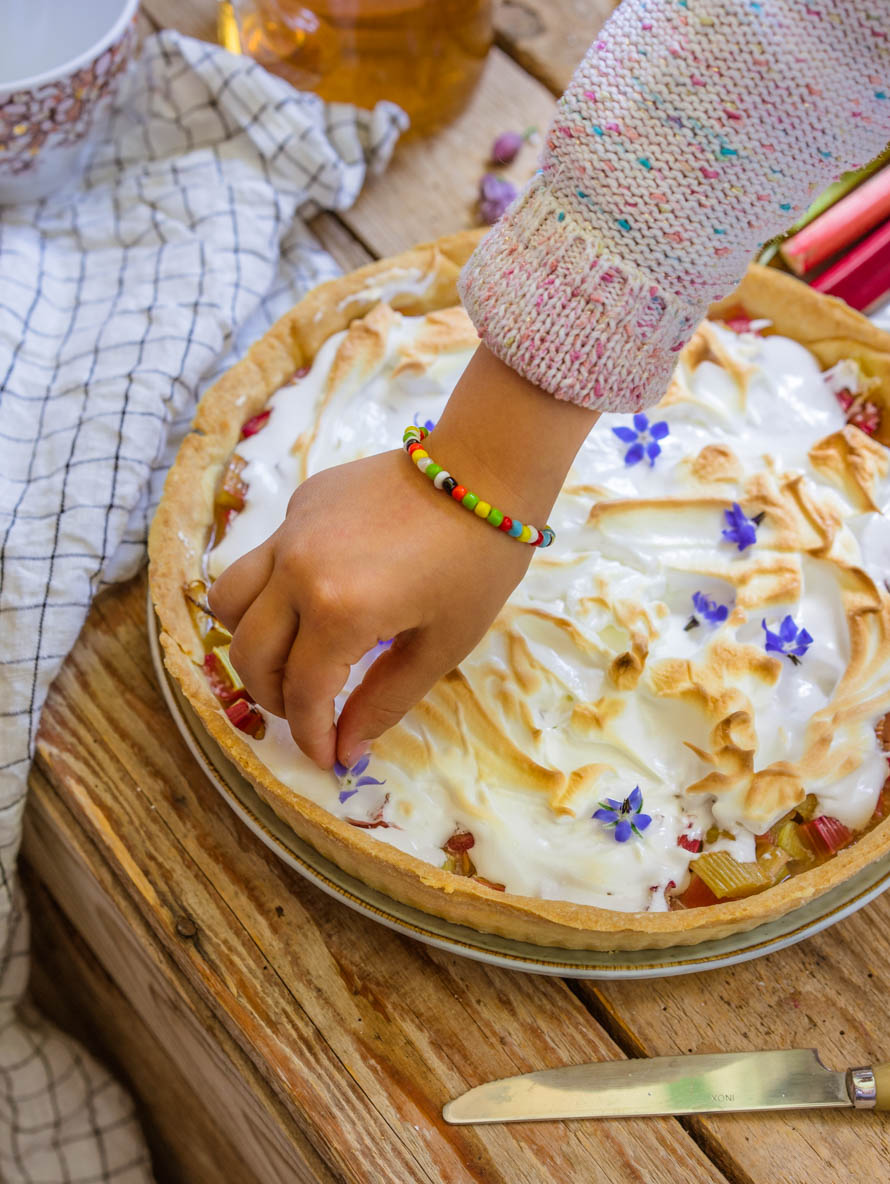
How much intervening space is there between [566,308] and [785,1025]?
1062mm

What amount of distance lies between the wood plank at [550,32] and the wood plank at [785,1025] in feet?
6.50

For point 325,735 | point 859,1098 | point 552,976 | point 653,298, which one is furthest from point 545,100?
point 859,1098

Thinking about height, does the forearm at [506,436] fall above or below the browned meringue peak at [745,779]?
above

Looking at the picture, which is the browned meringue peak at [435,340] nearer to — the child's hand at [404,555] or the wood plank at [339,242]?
the wood plank at [339,242]

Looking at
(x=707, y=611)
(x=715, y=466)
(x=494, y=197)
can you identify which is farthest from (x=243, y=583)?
(x=494, y=197)

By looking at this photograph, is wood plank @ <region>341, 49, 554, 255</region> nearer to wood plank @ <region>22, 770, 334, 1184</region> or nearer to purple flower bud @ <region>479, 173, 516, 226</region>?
purple flower bud @ <region>479, 173, 516, 226</region>

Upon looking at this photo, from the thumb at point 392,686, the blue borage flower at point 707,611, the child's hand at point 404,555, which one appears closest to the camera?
the child's hand at point 404,555

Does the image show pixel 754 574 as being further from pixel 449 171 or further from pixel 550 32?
pixel 550 32

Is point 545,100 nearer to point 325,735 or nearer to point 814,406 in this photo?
point 814,406

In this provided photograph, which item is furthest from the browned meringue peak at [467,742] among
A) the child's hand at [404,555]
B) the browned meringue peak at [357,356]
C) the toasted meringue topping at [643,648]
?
the browned meringue peak at [357,356]

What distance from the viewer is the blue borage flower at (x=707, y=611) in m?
1.64

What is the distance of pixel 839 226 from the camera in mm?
2158

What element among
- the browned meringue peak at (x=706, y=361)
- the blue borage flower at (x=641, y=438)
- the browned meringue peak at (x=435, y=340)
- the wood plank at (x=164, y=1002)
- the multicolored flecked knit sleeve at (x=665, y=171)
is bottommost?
the wood plank at (x=164, y=1002)

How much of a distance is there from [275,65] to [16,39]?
53cm
